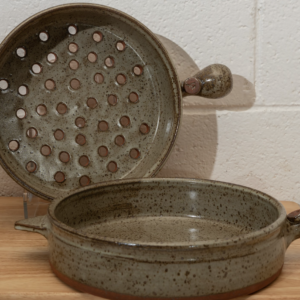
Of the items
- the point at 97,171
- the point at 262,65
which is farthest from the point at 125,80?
the point at 262,65

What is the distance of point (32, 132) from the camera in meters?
0.82

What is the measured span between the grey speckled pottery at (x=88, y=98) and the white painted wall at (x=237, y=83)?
0.39 ft

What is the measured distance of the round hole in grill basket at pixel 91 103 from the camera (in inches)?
Result: 32.8

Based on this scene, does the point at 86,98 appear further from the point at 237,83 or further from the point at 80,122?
the point at 237,83

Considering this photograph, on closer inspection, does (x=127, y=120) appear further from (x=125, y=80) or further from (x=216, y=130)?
(x=216, y=130)

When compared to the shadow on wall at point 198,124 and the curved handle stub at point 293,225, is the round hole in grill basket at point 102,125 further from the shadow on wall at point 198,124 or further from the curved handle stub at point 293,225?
the curved handle stub at point 293,225

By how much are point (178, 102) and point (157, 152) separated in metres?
0.10

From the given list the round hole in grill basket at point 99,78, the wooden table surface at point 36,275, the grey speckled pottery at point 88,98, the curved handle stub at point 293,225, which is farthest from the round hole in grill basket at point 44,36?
→ the curved handle stub at point 293,225

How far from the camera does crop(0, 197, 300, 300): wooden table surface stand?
1.73 feet

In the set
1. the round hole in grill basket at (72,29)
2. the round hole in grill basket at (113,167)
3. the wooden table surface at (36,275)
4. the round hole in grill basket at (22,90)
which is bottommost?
the wooden table surface at (36,275)

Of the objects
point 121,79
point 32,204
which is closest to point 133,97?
point 121,79

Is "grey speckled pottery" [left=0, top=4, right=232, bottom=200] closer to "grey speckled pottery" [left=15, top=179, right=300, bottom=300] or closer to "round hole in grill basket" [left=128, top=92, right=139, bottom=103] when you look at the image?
"round hole in grill basket" [left=128, top=92, right=139, bottom=103]

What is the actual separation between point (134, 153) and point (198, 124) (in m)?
0.18

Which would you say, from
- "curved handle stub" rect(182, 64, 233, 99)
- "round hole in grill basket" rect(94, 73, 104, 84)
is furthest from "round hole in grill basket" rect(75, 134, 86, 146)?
"curved handle stub" rect(182, 64, 233, 99)
